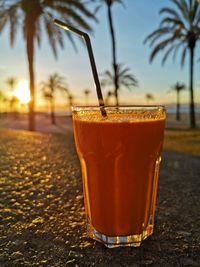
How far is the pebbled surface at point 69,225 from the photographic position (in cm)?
66

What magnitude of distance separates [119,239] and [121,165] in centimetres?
21

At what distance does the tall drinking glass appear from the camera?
82 cm

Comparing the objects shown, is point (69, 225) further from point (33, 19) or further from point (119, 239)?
point (33, 19)

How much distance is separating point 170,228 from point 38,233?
39cm

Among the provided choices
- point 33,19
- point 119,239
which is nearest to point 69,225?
point 119,239

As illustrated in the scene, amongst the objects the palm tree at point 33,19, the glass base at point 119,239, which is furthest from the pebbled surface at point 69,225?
the palm tree at point 33,19

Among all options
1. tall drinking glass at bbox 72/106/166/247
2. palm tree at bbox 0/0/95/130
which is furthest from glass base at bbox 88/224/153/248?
palm tree at bbox 0/0/95/130

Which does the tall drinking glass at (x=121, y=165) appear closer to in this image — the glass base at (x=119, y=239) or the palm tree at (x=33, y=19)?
the glass base at (x=119, y=239)

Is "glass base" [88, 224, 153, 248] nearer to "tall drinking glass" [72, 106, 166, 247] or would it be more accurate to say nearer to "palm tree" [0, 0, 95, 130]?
"tall drinking glass" [72, 106, 166, 247]

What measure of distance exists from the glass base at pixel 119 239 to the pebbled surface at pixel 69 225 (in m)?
0.02

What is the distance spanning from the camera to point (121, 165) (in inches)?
33.0

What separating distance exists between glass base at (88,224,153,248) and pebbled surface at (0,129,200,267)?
24mm

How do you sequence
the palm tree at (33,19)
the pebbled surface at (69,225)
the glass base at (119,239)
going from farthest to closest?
the palm tree at (33,19) < the glass base at (119,239) < the pebbled surface at (69,225)

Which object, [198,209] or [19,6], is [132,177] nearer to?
[198,209]
